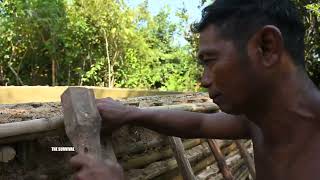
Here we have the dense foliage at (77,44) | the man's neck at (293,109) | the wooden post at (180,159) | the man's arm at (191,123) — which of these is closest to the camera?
the man's neck at (293,109)

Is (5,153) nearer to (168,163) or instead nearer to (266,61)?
(266,61)

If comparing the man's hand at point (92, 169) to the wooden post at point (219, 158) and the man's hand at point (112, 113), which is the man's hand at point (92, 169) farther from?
the wooden post at point (219, 158)

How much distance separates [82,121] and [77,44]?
1075 cm

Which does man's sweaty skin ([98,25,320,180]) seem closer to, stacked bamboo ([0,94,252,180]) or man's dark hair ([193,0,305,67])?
man's dark hair ([193,0,305,67])

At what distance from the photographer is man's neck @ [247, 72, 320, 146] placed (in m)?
1.51

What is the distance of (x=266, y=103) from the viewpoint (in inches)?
59.8

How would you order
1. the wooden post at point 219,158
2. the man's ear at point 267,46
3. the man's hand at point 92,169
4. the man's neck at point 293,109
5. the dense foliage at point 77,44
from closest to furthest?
the man's hand at point 92,169
the man's ear at point 267,46
the man's neck at point 293,109
the wooden post at point 219,158
the dense foliage at point 77,44

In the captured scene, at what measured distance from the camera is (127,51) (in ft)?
41.9

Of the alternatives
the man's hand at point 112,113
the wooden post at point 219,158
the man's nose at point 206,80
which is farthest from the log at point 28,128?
the wooden post at point 219,158

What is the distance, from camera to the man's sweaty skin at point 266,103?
1421 millimetres

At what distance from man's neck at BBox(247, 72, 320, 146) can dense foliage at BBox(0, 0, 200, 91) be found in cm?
A: 995

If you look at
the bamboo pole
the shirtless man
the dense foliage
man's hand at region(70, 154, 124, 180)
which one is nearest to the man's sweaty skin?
the shirtless man

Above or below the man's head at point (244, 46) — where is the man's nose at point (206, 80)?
below

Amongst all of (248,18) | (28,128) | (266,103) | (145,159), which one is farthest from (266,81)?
(145,159)
